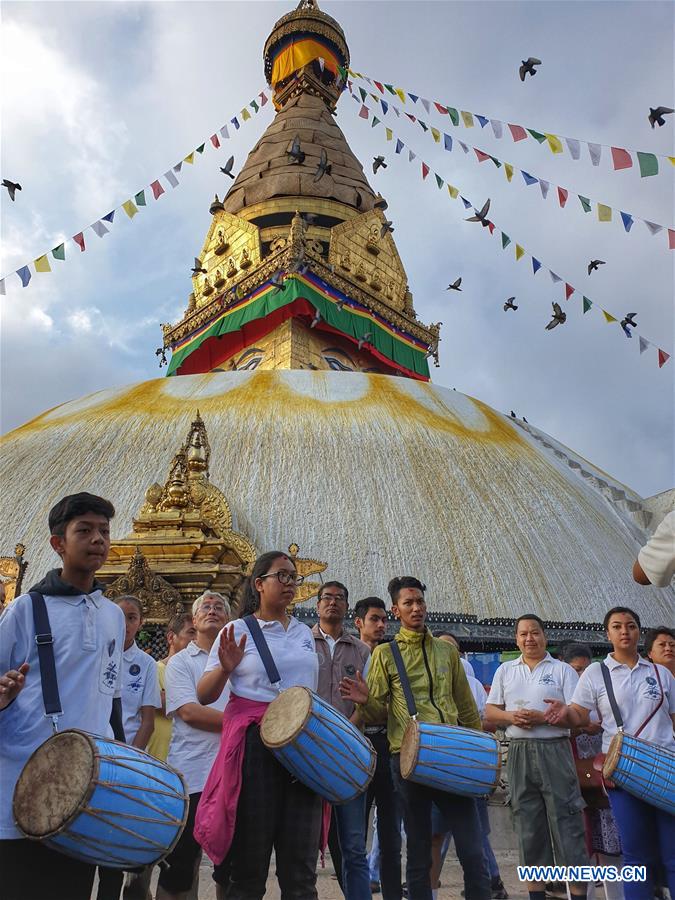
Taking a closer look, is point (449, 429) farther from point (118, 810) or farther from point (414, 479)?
point (118, 810)

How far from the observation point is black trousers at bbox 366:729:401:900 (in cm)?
325

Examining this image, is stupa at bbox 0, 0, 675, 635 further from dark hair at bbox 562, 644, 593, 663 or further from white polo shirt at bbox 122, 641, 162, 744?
white polo shirt at bbox 122, 641, 162, 744

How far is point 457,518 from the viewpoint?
31.6ft

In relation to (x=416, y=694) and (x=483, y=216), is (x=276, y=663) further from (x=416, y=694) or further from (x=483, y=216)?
(x=483, y=216)

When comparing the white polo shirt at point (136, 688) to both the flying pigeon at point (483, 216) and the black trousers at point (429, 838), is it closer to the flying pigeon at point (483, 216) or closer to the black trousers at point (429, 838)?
the black trousers at point (429, 838)

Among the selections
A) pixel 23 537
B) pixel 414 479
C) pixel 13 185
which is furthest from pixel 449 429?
pixel 13 185

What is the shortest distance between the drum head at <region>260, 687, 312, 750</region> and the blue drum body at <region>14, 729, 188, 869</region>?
1.19ft

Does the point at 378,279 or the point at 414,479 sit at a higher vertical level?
the point at 378,279

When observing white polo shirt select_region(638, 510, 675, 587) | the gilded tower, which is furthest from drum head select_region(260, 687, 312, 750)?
the gilded tower

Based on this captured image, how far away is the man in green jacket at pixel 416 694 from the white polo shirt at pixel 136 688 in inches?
38.9

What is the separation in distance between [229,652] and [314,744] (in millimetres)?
438

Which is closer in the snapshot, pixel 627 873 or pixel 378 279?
pixel 627 873

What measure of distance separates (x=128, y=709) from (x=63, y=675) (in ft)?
4.89

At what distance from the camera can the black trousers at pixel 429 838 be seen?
111 inches
